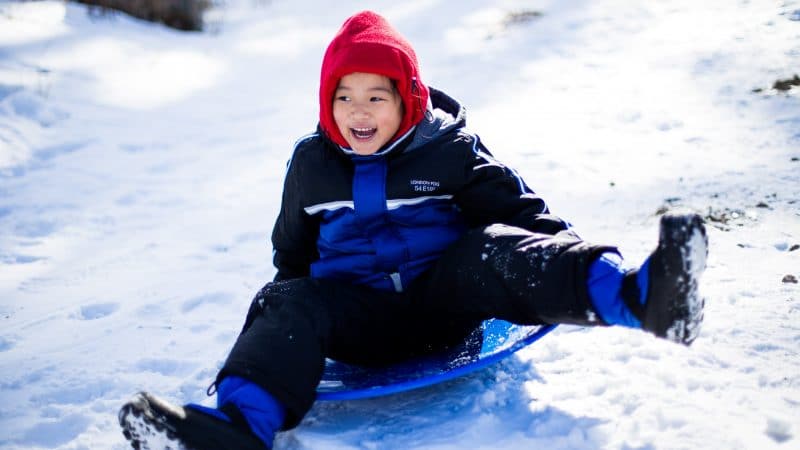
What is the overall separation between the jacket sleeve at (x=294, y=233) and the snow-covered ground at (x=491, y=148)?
0.32m

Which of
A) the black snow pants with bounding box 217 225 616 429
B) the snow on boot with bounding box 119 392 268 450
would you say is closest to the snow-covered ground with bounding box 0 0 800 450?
the black snow pants with bounding box 217 225 616 429

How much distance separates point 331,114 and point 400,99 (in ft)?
0.63

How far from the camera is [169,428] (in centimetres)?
137

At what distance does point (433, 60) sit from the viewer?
5141mm

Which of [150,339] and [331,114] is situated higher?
[331,114]

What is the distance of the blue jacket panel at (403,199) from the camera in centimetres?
188

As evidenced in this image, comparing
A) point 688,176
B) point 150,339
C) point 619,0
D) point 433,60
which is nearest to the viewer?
point 150,339

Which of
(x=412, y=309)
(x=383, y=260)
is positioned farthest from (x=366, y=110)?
(x=412, y=309)

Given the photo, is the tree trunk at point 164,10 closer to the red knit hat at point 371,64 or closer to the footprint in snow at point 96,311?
the footprint in snow at point 96,311

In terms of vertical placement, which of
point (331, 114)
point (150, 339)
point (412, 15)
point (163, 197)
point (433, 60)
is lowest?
point (150, 339)

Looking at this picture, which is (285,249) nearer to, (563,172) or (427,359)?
(427,359)

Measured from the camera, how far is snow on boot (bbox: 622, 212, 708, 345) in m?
1.31

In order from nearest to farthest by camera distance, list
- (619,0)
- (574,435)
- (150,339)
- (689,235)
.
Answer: (689,235)
(574,435)
(150,339)
(619,0)

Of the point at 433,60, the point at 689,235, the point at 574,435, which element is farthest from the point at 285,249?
the point at 433,60
